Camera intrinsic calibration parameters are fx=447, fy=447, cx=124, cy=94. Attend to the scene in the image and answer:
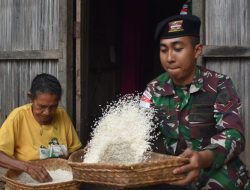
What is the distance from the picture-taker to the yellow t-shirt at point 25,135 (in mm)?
3766

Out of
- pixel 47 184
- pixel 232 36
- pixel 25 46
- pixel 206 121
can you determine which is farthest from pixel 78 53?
pixel 206 121

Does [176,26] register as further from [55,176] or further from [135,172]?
[55,176]

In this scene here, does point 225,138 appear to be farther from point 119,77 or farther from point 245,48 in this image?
point 119,77

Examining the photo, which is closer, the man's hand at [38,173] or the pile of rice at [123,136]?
the pile of rice at [123,136]

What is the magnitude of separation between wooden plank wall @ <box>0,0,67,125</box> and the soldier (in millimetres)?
2004

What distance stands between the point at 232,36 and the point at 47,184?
6.73ft

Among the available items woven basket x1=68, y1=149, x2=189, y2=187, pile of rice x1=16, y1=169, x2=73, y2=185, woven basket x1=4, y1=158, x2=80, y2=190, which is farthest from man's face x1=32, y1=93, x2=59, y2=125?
woven basket x1=68, y1=149, x2=189, y2=187

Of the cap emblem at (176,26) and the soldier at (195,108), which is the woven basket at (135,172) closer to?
the soldier at (195,108)

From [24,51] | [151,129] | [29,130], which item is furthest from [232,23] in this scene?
[24,51]

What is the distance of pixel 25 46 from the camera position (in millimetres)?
5062

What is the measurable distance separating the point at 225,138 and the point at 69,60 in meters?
2.50

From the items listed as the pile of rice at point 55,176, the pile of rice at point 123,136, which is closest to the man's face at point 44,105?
the pile of rice at point 55,176

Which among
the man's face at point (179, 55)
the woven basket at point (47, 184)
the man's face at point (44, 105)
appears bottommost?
the woven basket at point (47, 184)

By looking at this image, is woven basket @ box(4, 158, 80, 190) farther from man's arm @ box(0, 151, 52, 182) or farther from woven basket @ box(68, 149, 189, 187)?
woven basket @ box(68, 149, 189, 187)
